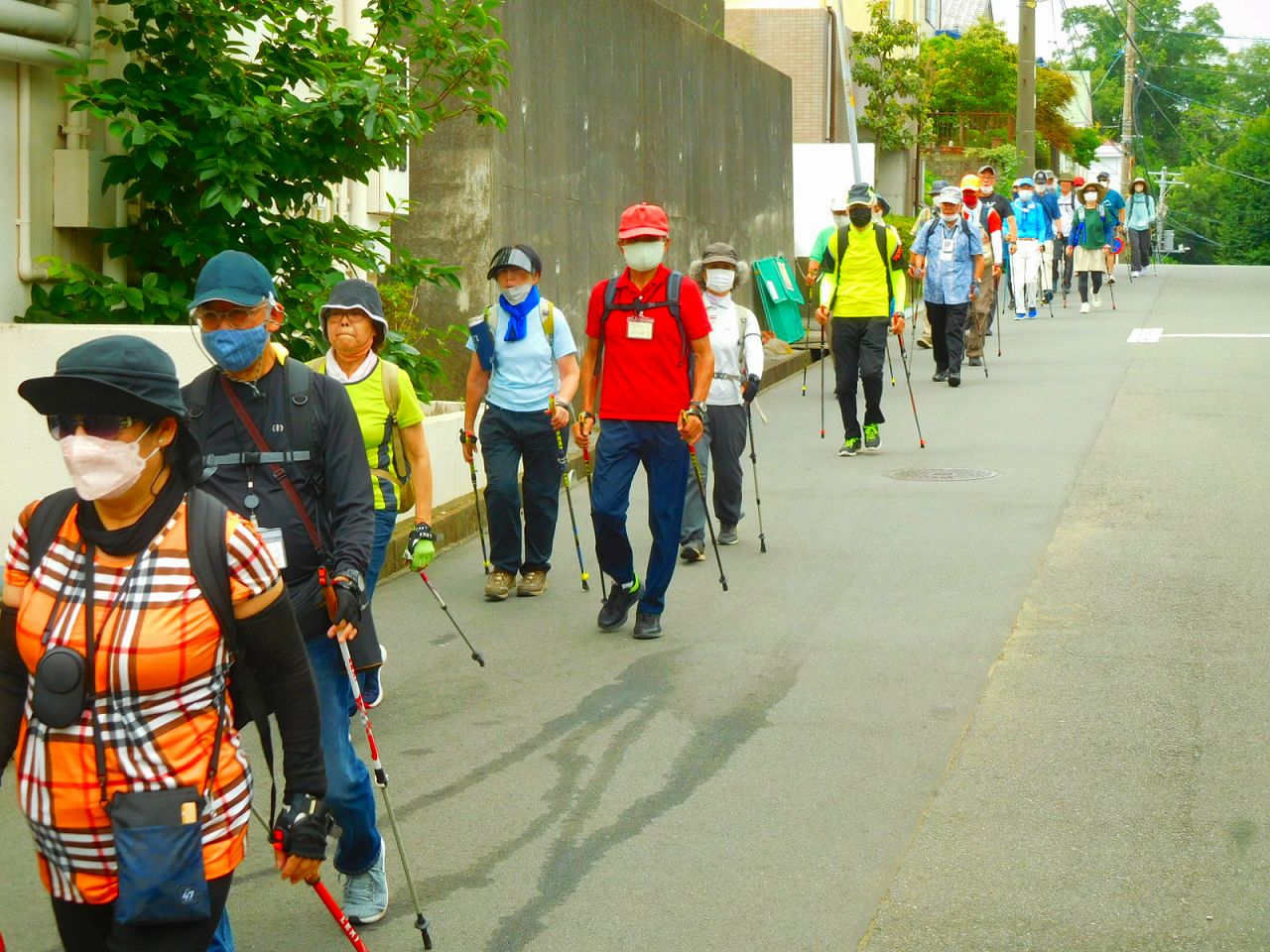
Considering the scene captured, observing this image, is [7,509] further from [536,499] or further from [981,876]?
[981,876]

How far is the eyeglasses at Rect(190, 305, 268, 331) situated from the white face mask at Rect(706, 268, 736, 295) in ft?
18.9

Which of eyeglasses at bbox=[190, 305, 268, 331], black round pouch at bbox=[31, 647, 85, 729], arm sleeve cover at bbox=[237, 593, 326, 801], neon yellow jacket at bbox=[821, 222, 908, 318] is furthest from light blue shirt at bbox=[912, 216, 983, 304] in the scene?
black round pouch at bbox=[31, 647, 85, 729]

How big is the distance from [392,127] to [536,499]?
6.86 ft

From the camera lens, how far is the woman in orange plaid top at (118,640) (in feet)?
10.5

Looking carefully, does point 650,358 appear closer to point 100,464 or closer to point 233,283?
point 233,283

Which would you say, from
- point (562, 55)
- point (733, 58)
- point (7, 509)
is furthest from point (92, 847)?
point (733, 58)

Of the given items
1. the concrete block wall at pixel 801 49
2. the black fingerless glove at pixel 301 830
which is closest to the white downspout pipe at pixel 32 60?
the black fingerless glove at pixel 301 830

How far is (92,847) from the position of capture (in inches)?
128

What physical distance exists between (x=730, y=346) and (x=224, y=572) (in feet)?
23.6

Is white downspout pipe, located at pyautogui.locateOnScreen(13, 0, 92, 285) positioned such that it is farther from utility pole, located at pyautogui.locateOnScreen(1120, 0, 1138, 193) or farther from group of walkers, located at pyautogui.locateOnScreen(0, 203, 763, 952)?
utility pole, located at pyautogui.locateOnScreen(1120, 0, 1138, 193)

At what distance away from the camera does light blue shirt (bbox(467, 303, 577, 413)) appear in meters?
9.37

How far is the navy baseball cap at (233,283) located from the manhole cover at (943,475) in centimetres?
863

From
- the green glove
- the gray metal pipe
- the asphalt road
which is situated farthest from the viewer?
the gray metal pipe

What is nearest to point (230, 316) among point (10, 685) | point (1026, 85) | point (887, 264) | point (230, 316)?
point (230, 316)
